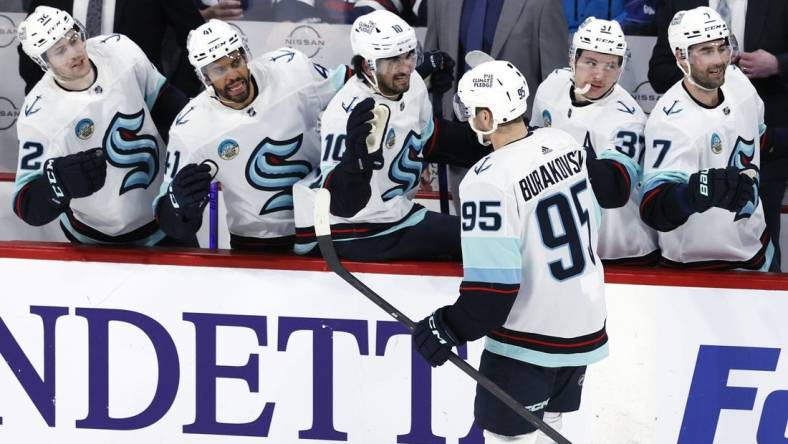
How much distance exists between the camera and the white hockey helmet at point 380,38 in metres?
3.52

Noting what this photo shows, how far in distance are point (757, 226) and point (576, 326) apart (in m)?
1.03

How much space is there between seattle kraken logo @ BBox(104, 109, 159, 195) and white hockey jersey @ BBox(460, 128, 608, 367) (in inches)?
53.3

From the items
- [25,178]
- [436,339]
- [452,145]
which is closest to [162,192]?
[25,178]

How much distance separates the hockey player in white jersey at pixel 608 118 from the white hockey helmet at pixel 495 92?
0.71 m

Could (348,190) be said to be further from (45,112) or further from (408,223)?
(45,112)

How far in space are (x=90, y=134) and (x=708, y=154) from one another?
1.94 meters

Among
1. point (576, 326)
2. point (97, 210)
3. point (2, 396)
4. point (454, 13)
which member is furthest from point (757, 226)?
point (2, 396)

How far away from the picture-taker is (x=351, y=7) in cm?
532

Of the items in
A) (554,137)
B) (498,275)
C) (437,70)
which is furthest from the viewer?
(437,70)

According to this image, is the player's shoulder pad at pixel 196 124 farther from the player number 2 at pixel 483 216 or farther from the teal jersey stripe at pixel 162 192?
the player number 2 at pixel 483 216

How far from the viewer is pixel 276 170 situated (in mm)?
3752

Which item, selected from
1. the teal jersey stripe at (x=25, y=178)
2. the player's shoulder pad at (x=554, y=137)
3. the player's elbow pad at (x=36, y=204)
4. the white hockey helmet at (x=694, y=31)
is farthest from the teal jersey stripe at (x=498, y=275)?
the teal jersey stripe at (x=25, y=178)

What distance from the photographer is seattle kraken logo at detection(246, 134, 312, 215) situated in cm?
372

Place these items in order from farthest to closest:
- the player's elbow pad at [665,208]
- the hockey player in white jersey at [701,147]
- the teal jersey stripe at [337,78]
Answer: the teal jersey stripe at [337,78] → the hockey player in white jersey at [701,147] → the player's elbow pad at [665,208]
